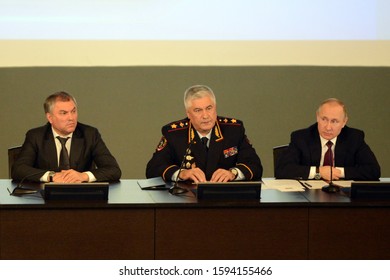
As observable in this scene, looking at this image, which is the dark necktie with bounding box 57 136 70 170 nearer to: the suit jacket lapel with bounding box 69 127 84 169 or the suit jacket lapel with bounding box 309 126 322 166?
the suit jacket lapel with bounding box 69 127 84 169

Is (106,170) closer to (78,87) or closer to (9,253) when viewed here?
(9,253)

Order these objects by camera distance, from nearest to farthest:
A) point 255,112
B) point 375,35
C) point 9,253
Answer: point 9,253 < point 375,35 < point 255,112

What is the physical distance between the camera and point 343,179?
17.4 ft

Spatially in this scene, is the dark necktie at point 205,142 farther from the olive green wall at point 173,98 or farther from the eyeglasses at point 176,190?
the olive green wall at point 173,98

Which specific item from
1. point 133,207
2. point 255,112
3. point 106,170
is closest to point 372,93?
point 255,112

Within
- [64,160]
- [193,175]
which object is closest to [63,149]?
[64,160]

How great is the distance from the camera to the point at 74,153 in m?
5.36

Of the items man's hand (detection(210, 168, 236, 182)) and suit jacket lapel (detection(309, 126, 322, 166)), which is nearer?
man's hand (detection(210, 168, 236, 182))

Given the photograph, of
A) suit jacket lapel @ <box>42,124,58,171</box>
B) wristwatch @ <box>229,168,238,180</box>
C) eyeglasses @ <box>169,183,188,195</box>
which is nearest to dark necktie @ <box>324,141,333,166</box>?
wristwatch @ <box>229,168,238,180</box>

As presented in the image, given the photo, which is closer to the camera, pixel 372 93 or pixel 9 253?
pixel 9 253

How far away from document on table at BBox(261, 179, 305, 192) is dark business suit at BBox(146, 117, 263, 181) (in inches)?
7.0

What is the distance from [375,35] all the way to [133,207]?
10.4ft

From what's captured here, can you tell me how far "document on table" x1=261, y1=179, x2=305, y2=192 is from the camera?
4.91m

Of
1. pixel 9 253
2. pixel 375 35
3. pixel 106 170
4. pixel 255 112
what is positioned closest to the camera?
pixel 9 253
